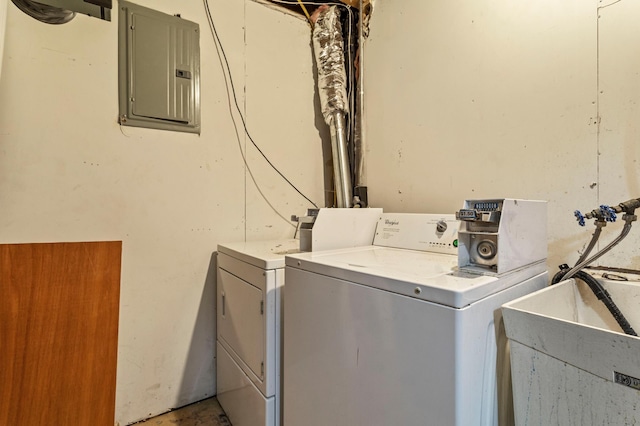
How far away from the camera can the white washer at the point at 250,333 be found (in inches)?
48.4

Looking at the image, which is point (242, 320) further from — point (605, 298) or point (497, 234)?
point (605, 298)

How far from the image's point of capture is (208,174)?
1785mm

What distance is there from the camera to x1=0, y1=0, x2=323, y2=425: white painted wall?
138 cm

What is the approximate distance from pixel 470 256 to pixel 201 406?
166cm

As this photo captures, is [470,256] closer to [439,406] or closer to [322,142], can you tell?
[439,406]

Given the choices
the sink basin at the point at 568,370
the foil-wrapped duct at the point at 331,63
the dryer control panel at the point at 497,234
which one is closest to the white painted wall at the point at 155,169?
the foil-wrapped duct at the point at 331,63

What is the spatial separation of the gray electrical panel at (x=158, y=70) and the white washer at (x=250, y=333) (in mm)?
776

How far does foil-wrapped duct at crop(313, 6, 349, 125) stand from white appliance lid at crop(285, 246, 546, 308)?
1.17m

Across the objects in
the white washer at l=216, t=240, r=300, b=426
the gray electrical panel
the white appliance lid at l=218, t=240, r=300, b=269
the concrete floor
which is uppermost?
the gray electrical panel

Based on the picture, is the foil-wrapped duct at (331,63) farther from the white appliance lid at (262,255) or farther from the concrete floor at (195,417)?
the concrete floor at (195,417)

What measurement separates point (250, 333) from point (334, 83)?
1.56 meters

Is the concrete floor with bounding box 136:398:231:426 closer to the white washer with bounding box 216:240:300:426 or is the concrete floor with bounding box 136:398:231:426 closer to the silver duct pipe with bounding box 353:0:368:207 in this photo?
the white washer with bounding box 216:240:300:426

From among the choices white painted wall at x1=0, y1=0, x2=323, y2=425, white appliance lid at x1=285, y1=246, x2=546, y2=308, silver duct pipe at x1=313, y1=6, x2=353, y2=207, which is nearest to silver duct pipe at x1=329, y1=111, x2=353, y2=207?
silver duct pipe at x1=313, y1=6, x2=353, y2=207

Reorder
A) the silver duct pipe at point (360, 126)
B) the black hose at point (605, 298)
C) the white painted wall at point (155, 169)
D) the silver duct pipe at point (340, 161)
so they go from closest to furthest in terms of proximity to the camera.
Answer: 1. the black hose at point (605, 298)
2. the white painted wall at point (155, 169)
3. the silver duct pipe at point (340, 161)
4. the silver duct pipe at point (360, 126)
